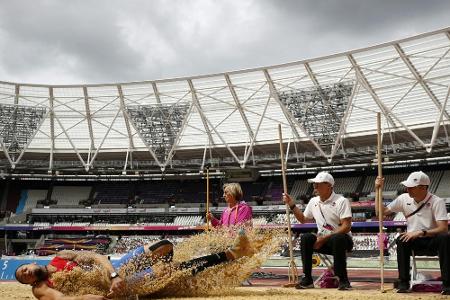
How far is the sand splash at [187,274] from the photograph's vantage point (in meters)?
5.49

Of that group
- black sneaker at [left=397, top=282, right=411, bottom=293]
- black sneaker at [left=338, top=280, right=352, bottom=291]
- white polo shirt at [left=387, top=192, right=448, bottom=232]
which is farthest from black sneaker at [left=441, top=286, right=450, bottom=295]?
black sneaker at [left=338, top=280, right=352, bottom=291]

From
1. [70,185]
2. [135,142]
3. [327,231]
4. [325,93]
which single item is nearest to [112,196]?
[70,185]

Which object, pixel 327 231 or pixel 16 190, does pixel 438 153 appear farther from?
pixel 16 190

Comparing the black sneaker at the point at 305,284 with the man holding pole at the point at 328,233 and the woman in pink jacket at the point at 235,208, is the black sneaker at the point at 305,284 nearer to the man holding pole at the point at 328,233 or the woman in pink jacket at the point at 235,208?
the man holding pole at the point at 328,233

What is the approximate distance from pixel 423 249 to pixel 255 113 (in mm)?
28947

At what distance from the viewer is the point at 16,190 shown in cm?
5056

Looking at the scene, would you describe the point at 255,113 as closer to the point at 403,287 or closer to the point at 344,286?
the point at 344,286

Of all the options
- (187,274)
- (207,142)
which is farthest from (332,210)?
(207,142)

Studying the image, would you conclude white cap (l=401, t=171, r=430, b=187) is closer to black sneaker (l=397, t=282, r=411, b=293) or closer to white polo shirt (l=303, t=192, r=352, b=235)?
white polo shirt (l=303, t=192, r=352, b=235)

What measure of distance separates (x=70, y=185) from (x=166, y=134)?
734 inches

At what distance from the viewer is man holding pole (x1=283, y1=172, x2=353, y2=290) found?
6.46 meters

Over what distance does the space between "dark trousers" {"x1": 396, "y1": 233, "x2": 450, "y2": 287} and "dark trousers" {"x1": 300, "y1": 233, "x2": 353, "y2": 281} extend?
2.24ft

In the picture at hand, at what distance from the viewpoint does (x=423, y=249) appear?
243 inches

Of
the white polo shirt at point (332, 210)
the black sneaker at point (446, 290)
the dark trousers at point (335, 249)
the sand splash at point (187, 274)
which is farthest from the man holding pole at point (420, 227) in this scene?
the sand splash at point (187, 274)
